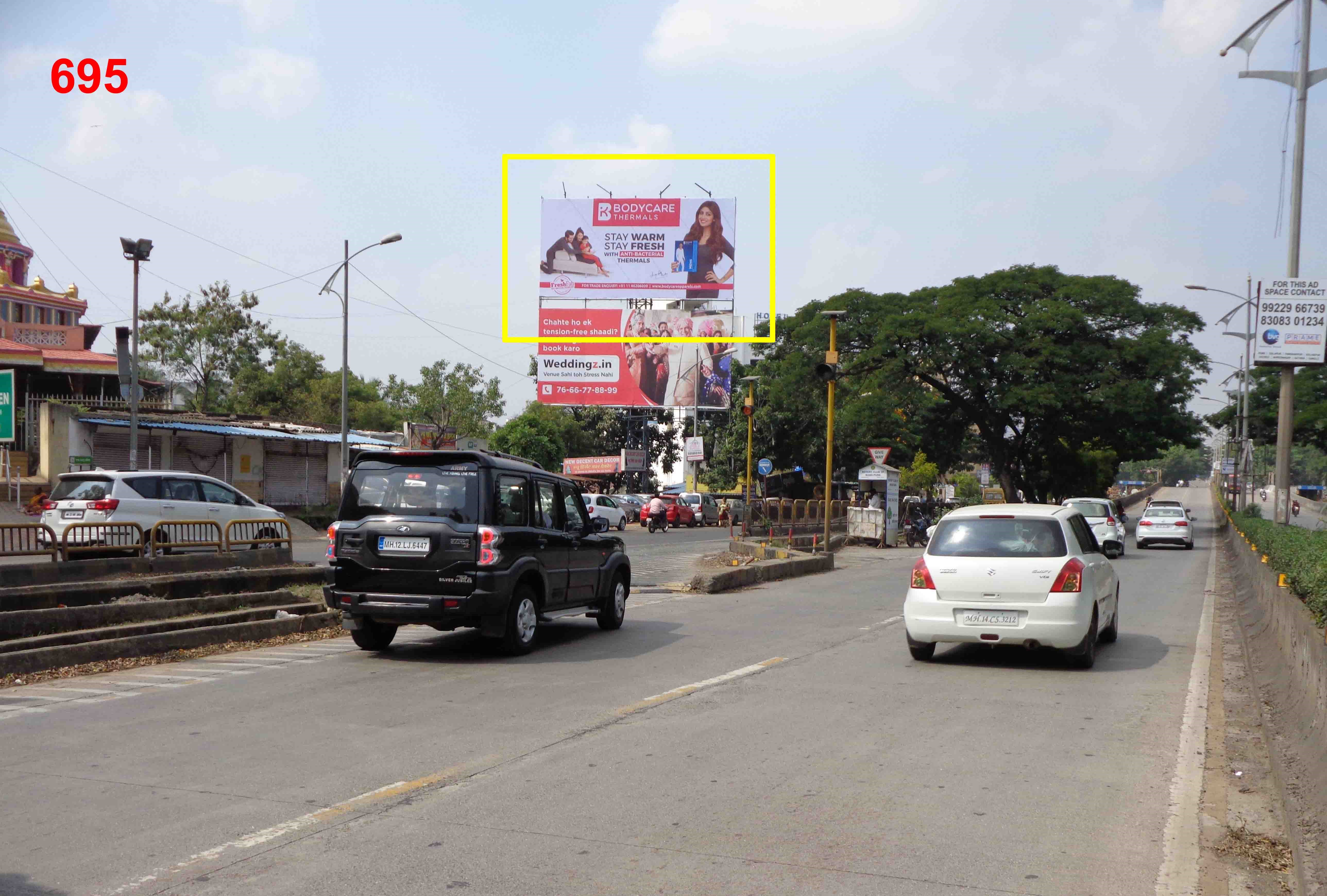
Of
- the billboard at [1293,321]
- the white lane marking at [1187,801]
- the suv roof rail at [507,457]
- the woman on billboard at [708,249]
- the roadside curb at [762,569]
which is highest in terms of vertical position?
the woman on billboard at [708,249]

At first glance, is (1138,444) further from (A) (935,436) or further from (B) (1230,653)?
(B) (1230,653)

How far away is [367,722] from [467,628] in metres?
5.74

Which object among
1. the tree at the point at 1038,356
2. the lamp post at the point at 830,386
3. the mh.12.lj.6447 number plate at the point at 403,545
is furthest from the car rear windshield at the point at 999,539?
the tree at the point at 1038,356

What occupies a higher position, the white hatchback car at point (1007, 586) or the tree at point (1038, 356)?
the tree at point (1038, 356)

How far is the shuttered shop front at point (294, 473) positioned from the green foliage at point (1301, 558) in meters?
29.3

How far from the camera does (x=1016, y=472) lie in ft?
169

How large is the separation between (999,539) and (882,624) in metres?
4.09

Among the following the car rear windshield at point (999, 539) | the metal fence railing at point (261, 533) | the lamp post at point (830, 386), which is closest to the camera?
the car rear windshield at point (999, 539)

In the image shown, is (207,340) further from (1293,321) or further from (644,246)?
(1293,321)

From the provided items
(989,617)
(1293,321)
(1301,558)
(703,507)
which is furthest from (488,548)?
(703,507)

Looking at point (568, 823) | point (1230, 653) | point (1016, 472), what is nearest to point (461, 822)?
point (568, 823)

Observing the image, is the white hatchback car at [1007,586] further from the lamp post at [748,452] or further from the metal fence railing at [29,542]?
the lamp post at [748,452]

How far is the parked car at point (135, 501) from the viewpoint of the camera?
18.4 meters

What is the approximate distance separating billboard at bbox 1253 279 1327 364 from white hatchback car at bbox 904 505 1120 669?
9.13 metres
